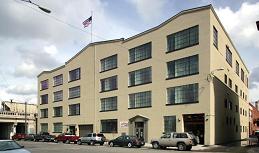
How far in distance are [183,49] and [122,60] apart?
46.6 feet

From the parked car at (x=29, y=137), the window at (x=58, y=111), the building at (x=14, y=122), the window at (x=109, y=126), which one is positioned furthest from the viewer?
the building at (x=14, y=122)

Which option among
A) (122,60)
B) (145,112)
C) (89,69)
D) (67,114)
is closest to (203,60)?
(145,112)

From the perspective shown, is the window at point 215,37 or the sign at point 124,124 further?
the sign at point 124,124

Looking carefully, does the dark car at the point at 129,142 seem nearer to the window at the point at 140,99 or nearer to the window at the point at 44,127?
the window at the point at 140,99

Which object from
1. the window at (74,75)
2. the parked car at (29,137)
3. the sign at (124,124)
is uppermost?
the window at (74,75)

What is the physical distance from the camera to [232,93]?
205ft

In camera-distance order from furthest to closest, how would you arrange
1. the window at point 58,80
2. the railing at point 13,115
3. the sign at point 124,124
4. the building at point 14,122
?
the building at point 14,122
the railing at point 13,115
the window at point 58,80
the sign at point 124,124

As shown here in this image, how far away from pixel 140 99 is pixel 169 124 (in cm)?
742

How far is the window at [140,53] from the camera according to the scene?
5528cm

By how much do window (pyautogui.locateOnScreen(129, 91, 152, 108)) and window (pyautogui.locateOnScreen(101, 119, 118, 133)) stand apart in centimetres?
530

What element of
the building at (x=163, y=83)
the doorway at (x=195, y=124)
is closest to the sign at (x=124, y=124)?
the building at (x=163, y=83)

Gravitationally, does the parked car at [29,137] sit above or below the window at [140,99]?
below

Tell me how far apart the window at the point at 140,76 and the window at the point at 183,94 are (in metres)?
4.87

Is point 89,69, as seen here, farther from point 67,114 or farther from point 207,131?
point 207,131
